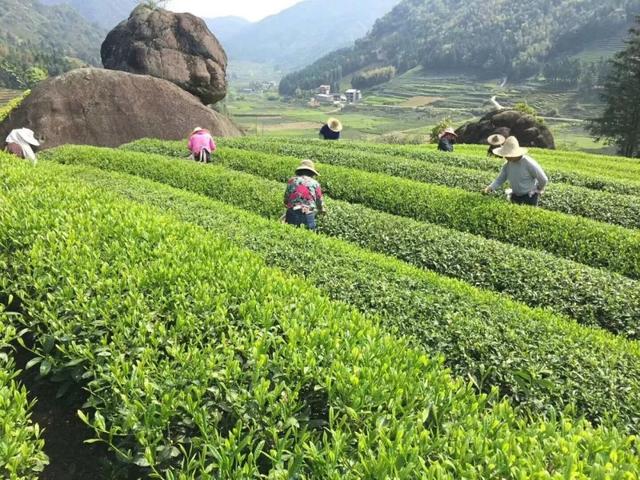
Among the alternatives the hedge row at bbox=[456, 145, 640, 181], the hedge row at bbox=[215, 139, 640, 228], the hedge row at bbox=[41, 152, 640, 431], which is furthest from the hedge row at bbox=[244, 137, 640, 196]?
the hedge row at bbox=[41, 152, 640, 431]

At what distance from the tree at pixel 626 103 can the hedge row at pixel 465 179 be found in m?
28.9

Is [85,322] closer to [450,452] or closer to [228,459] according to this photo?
[228,459]

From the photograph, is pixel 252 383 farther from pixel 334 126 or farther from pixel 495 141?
pixel 334 126

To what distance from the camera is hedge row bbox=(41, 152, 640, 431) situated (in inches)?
202

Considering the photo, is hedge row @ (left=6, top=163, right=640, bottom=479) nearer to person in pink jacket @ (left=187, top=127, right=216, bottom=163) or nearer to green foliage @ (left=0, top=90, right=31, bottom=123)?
person in pink jacket @ (left=187, top=127, right=216, bottom=163)

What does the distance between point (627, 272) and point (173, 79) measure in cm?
2678

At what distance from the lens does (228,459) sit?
283cm

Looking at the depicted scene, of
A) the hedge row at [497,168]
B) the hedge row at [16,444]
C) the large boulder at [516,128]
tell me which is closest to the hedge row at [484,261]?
the hedge row at [16,444]

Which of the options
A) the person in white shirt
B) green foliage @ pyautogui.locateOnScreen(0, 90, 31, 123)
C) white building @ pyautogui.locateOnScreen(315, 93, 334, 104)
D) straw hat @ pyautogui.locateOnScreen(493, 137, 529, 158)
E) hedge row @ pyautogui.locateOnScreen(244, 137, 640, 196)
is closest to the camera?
straw hat @ pyautogui.locateOnScreen(493, 137, 529, 158)

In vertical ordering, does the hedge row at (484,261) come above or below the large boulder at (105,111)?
below

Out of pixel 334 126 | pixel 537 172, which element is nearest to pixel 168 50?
pixel 334 126

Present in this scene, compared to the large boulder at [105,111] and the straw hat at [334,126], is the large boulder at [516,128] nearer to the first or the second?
the straw hat at [334,126]

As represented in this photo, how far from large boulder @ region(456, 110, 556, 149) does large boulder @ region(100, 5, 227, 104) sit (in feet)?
67.2

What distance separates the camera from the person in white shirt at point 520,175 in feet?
37.0
